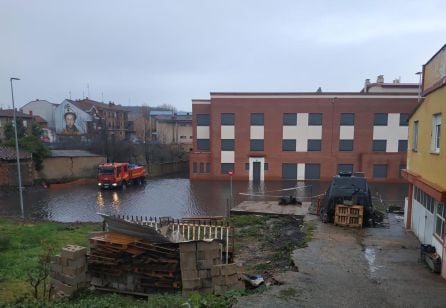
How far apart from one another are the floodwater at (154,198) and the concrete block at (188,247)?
10.5 metres

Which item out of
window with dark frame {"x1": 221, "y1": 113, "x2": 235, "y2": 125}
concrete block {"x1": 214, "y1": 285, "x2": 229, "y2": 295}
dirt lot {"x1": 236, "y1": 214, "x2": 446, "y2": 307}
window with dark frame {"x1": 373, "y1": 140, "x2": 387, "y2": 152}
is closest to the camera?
dirt lot {"x1": 236, "y1": 214, "x2": 446, "y2": 307}

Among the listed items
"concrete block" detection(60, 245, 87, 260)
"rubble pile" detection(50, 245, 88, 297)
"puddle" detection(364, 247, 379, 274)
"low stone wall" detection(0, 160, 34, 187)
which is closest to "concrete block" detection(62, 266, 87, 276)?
"rubble pile" detection(50, 245, 88, 297)

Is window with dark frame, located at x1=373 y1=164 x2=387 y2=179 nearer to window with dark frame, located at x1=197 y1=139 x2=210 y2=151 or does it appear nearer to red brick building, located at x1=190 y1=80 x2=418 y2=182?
red brick building, located at x1=190 y1=80 x2=418 y2=182

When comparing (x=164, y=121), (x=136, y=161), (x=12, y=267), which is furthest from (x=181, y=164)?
(x=12, y=267)

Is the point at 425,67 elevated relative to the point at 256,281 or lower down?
elevated

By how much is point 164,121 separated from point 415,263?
56.8 meters

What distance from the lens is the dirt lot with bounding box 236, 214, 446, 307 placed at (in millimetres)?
7203

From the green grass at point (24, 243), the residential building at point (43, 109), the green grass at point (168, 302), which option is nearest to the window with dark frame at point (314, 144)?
the green grass at point (24, 243)

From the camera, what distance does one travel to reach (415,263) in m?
10.2

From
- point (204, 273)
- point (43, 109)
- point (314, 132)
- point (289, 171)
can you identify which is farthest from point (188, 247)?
point (43, 109)

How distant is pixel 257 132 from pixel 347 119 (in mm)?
Answer: 9143

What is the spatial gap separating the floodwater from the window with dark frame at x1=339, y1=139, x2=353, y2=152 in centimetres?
425

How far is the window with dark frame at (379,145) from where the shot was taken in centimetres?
3496

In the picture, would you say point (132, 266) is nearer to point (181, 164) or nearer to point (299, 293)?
point (299, 293)
